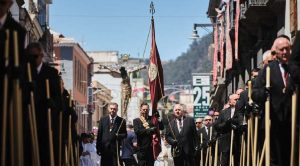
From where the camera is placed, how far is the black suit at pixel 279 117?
45.0ft

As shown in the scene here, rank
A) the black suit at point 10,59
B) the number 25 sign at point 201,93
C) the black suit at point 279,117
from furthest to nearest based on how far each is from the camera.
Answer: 1. the number 25 sign at point 201,93
2. the black suit at point 279,117
3. the black suit at point 10,59

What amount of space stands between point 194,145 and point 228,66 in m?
20.1

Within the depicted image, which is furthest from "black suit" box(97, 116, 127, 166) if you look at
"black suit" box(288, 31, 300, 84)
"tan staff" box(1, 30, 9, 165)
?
"tan staff" box(1, 30, 9, 165)

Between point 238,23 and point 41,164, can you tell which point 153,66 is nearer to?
point 238,23

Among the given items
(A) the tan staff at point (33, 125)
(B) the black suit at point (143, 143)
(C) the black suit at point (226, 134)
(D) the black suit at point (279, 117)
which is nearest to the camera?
(A) the tan staff at point (33, 125)

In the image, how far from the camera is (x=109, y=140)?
24.1m

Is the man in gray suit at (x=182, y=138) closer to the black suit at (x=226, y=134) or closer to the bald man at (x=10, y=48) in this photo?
the black suit at (x=226, y=134)

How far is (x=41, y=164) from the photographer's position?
13.9 m

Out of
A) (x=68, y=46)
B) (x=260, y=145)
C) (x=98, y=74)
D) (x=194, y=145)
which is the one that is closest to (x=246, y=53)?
(x=194, y=145)

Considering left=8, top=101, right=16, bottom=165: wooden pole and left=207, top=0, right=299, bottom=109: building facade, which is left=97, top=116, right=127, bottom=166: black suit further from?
left=8, top=101, right=16, bottom=165: wooden pole

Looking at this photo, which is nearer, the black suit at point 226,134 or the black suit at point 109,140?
the black suit at point 226,134

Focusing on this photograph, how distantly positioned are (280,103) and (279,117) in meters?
0.19

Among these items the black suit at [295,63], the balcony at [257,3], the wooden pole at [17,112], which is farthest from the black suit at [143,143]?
the wooden pole at [17,112]

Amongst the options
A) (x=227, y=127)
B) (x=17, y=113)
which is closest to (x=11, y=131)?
(x=17, y=113)
